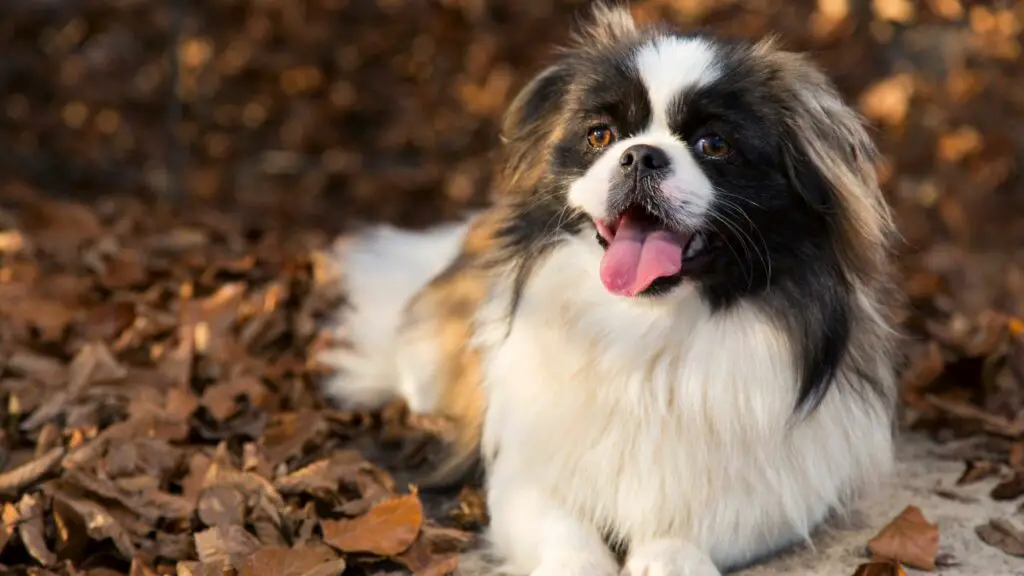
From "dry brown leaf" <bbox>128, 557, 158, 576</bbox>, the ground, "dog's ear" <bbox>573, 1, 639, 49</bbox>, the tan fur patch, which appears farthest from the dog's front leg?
"dog's ear" <bbox>573, 1, 639, 49</bbox>

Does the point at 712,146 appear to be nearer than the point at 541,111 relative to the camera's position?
Yes

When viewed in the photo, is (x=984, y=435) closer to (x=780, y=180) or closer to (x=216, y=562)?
(x=780, y=180)

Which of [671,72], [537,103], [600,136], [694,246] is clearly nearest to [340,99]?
[537,103]

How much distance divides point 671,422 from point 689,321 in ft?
0.72

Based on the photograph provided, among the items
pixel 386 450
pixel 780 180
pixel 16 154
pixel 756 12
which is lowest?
pixel 386 450

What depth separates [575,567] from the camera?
235 centimetres

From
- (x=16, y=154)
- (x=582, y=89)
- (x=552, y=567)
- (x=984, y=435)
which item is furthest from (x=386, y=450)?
(x=16, y=154)

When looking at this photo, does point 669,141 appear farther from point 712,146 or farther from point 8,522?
point 8,522

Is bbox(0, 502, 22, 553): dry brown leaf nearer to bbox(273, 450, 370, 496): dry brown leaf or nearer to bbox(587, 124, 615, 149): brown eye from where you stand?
bbox(273, 450, 370, 496): dry brown leaf

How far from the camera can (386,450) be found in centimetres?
328

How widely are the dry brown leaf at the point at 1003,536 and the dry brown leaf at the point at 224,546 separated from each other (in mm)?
1620

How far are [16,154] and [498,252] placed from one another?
13.1 ft

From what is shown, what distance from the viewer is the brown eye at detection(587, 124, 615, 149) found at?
2.53m

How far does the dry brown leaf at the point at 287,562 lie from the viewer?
2311 millimetres
